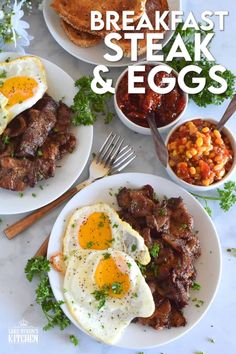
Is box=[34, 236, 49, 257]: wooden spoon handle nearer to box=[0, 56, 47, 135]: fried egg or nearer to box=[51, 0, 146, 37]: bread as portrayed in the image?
box=[0, 56, 47, 135]: fried egg

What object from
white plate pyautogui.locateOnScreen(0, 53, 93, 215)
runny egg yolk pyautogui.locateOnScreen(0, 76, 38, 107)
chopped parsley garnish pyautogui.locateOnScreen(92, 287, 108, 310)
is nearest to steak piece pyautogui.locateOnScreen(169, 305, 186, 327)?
chopped parsley garnish pyautogui.locateOnScreen(92, 287, 108, 310)

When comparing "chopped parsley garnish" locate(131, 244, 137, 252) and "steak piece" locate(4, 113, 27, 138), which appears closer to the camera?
"chopped parsley garnish" locate(131, 244, 137, 252)

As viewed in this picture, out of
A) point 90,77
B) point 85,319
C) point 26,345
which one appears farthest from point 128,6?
point 26,345

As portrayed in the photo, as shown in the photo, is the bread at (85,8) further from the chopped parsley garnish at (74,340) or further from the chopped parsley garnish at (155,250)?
the chopped parsley garnish at (74,340)

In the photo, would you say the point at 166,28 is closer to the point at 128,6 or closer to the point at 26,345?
the point at 128,6

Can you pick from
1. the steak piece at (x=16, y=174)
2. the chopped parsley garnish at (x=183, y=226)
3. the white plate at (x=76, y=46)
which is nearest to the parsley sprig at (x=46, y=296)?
the steak piece at (x=16, y=174)

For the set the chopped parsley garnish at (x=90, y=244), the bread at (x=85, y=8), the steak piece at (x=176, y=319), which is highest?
the bread at (x=85, y=8)

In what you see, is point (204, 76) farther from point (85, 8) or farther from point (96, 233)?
point (96, 233)
